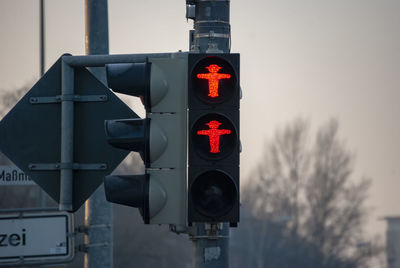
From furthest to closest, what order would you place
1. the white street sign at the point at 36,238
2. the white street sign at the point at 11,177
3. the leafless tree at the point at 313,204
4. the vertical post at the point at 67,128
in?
1. the leafless tree at the point at 313,204
2. the white street sign at the point at 11,177
3. the white street sign at the point at 36,238
4. the vertical post at the point at 67,128

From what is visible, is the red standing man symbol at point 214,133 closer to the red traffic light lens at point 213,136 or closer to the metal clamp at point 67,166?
the red traffic light lens at point 213,136

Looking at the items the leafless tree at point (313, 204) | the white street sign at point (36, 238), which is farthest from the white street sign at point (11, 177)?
the leafless tree at point (313, 204)

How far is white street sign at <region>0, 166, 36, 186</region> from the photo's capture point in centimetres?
1470

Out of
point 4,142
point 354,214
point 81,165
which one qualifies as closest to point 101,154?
point 81,165

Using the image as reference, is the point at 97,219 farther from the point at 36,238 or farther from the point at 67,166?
the point at 67,166

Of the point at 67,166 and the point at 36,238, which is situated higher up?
the point at 67,166

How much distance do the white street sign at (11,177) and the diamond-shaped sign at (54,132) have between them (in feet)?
19.6

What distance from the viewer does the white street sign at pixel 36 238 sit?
37.0ft

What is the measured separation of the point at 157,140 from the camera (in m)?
7.51

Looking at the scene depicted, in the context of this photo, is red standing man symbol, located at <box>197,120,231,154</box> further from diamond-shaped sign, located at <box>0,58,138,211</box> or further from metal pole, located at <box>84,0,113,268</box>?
metal pole, located at <box>84,0,113,268</box>

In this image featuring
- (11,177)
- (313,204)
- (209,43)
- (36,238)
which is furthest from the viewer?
(313,204)

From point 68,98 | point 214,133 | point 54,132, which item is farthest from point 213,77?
point 54,132

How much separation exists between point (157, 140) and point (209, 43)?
135 centimetres

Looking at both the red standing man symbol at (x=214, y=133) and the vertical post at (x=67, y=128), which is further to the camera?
the vertical post at (x=67, y=128)
